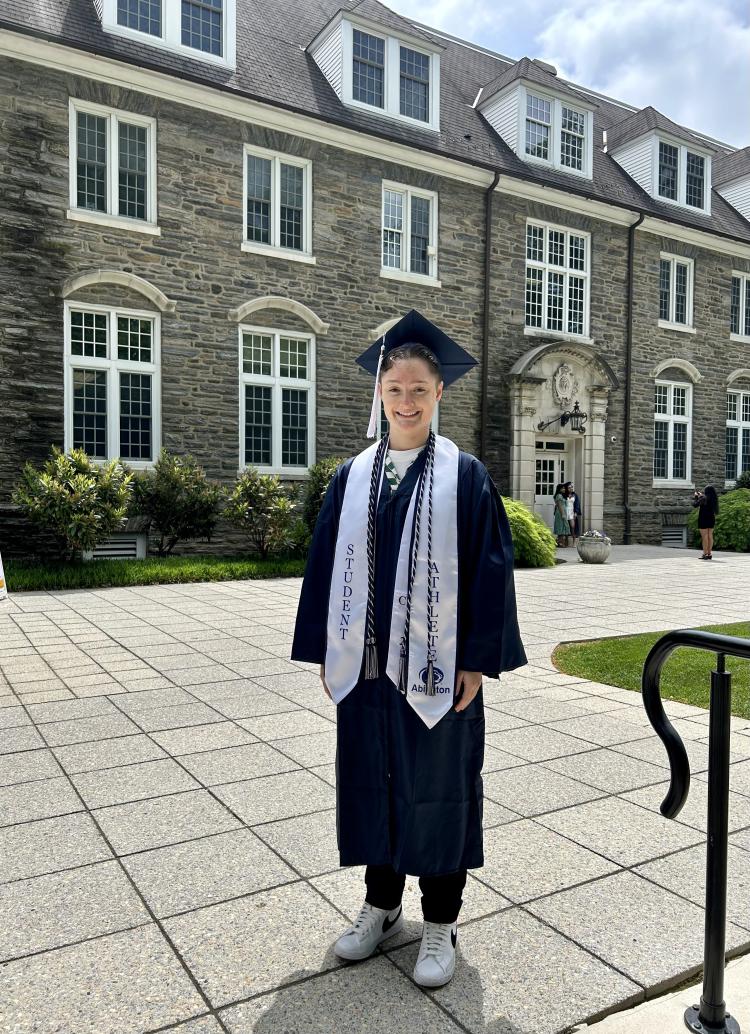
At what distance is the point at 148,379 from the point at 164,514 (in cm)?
277

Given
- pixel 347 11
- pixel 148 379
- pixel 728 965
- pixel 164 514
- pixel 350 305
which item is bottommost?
pixel 728 965

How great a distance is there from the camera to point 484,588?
2.77 metres

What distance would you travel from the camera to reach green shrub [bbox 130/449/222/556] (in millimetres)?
14531

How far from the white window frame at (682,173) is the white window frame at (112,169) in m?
14.8

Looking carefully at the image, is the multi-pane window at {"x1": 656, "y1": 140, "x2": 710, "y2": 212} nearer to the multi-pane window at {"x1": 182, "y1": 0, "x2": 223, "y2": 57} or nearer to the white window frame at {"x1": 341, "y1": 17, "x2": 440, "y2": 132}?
the white window frame at {"x1": 341, "y1": 17, "x2": 440, "y2": 132}

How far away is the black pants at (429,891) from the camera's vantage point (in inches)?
110

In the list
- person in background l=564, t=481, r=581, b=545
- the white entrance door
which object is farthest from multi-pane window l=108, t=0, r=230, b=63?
person in background l=564, t=481, r=581, b=545

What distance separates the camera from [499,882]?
10.9ft

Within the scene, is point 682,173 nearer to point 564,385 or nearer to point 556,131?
point 556,131

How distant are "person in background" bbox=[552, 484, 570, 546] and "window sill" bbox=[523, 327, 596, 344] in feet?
12.8

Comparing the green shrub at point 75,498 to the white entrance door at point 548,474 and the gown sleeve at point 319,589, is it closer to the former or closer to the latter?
the gown sleeve at point 319,589

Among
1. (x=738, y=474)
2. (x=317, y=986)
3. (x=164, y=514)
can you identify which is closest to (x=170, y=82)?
(x=164, y=514)

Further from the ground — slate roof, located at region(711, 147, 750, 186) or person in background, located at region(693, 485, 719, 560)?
slate roof, located at region(711, 147, 750, 186)

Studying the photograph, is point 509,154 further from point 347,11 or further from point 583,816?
point 583,816
